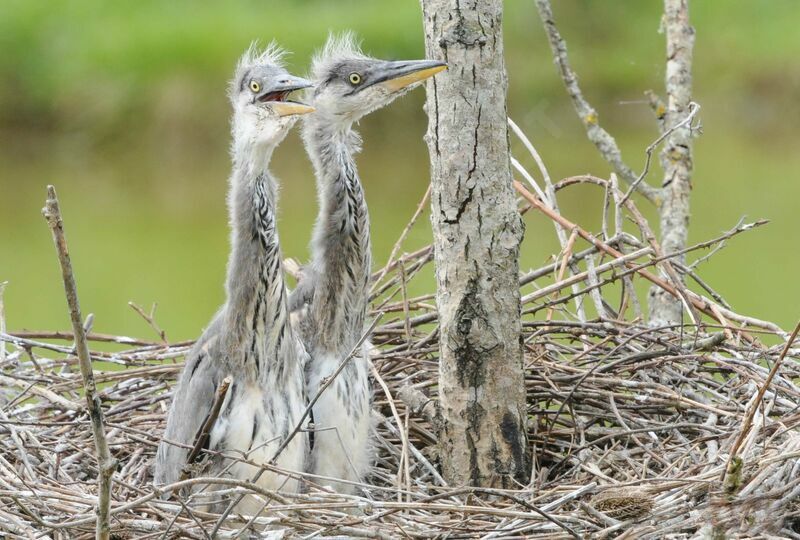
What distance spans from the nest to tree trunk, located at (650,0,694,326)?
275 mm

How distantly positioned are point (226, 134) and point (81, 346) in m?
13.7

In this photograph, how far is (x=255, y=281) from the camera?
436 centimetres

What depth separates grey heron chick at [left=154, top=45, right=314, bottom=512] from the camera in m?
4.32

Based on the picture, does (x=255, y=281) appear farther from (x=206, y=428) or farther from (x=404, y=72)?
(x=404, y=72)

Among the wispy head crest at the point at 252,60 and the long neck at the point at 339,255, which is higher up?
the wispy head crest at the point at 252,60

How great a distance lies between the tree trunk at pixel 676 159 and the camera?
564 cm

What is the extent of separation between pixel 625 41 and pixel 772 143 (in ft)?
13.4

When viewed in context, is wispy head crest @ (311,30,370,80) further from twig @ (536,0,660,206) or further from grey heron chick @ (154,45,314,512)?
twig @ (536,0,660,206)

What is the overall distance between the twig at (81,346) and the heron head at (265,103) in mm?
1579

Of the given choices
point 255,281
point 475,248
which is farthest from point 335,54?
point 475,248

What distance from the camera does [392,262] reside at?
18.6 feet

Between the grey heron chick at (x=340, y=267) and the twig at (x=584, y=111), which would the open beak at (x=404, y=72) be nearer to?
the grey heron chick at (x=340, y=267)

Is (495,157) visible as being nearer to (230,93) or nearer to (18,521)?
(230,93)

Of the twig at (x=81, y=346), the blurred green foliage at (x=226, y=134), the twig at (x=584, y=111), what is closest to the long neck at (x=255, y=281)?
the twig at (x=81, y=346)
